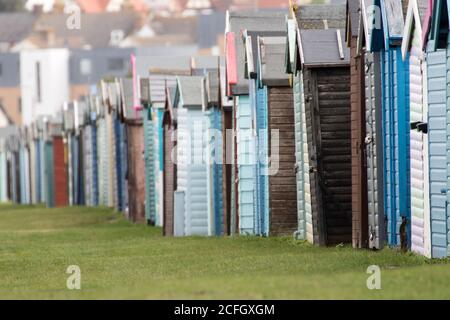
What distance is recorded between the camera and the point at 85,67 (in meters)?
153

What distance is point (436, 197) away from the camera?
2397cm

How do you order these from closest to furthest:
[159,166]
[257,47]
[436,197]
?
[436,197] < [257,47] < [159,166]

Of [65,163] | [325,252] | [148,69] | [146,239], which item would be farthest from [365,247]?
[65,163]

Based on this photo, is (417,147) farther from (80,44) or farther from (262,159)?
(80,44)

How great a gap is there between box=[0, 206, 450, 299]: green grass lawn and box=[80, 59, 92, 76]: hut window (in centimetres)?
10875

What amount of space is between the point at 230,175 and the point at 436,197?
45.1 ft

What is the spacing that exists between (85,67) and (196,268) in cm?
12894

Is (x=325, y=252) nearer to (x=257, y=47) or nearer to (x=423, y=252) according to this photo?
(x=423, y=252)

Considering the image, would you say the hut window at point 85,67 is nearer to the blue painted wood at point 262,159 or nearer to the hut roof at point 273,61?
the blue painted wood at point 262,159

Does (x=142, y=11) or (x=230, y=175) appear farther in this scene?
(x=142, y=11)

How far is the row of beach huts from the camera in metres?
24.7

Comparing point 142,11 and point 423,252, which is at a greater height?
point 142,11

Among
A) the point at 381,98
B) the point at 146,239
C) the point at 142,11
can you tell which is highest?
the point at 142,11

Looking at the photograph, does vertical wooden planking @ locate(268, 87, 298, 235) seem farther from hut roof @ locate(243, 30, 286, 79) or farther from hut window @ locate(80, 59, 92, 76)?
hut window @ locate(80, 59, 92, 76)
